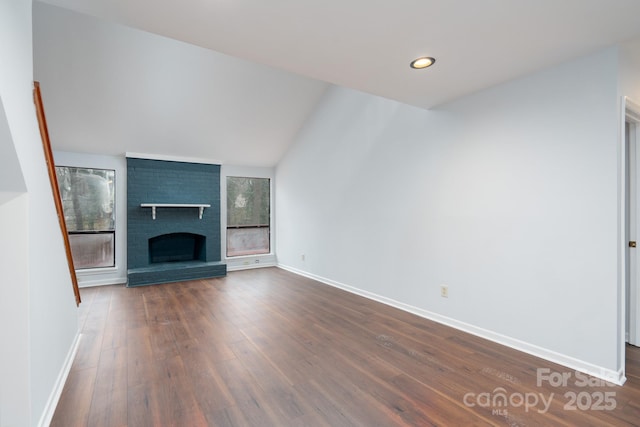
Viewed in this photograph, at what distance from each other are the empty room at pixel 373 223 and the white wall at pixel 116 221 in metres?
0.20

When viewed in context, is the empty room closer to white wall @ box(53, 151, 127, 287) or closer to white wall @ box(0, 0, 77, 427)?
white wall @ box(0, 0, 77, 427)

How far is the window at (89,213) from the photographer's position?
4816 millimetres

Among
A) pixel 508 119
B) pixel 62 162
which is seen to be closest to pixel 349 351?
pixel 508 119

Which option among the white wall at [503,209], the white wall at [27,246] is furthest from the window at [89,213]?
the white wall at [503,209]

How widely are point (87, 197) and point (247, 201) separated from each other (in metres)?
2.68

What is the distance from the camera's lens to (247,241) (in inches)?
254

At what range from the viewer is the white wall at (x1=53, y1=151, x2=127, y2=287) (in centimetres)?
483

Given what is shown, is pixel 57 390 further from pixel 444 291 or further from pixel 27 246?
pixel 444 291

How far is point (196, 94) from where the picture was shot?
4.47 meters

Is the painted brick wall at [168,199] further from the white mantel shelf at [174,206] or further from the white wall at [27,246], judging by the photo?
the white wall at [27,246]

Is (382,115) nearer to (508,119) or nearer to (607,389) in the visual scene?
(508,119)

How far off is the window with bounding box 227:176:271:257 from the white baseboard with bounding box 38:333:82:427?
12.3ft

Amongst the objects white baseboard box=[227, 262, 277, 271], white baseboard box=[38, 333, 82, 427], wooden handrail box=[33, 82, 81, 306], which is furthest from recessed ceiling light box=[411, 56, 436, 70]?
white baseboard box=[227, 262, 277, 271]

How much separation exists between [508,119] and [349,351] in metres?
2.39
